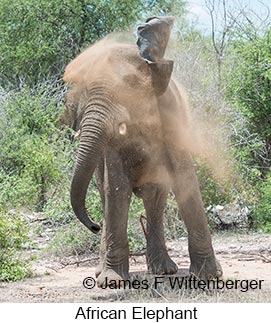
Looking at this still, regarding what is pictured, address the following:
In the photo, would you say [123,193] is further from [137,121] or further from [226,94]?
[226,94]

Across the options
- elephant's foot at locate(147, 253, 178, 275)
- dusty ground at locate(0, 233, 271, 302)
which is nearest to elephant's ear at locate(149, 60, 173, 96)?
dusty ground at locate(0, 233, 271, 302)

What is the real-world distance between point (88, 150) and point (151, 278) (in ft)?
6.22

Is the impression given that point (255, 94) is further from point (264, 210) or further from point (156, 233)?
point (156, 233)

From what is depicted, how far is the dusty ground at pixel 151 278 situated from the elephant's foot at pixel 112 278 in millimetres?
88

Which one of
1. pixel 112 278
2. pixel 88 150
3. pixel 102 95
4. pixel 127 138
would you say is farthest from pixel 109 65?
pixel 112 278

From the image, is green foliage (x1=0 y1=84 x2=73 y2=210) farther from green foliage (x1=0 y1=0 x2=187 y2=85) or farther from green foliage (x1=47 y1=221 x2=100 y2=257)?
green foliage (x1=0 y1=0 x2=187 y2=85)

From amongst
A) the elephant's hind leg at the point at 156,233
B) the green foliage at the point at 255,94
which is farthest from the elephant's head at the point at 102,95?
the green foliage at the point at 255,94

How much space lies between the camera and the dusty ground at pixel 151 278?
20.0 feet

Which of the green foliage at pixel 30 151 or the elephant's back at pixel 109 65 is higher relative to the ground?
the elephant's back at pixel 109 65

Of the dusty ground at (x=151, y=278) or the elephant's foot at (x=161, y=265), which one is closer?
the dusty ground at (x=151, y=278)

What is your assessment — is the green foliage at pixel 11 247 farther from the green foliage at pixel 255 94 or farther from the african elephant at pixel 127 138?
the green foliage at pixel 255 94

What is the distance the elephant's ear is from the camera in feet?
21.2
